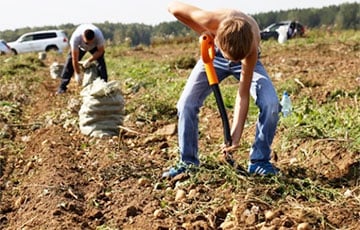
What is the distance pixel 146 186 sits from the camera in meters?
3.58

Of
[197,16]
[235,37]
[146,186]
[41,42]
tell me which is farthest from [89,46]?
[41,42]

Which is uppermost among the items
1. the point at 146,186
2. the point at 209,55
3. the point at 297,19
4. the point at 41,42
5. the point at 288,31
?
the point at 209,55

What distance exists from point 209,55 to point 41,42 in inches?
1102

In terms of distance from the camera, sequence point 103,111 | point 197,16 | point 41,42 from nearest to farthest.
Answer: point 197,16
point 103,111
point 41,42

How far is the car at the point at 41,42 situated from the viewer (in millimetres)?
29812

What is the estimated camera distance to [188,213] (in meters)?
3.07

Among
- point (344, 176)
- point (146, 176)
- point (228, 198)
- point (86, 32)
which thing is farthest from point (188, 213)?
point (86, 32)

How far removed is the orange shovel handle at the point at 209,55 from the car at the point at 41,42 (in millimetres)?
27165

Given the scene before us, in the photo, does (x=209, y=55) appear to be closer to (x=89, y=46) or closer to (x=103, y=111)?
(x=103, y=111)

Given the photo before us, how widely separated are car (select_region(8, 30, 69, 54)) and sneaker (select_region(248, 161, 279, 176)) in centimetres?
2723

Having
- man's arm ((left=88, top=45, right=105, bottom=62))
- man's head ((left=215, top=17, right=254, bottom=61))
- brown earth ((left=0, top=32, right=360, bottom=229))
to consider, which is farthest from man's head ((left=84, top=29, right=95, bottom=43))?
man's head ((left=215, top=17, right=254, bottom=61))

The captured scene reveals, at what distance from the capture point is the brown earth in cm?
289

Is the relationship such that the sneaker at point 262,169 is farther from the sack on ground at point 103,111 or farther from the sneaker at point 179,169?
the sack on ground at point 103,111

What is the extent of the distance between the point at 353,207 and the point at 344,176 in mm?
727
